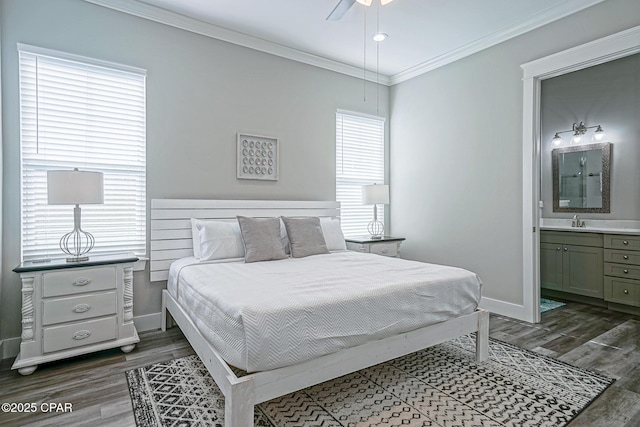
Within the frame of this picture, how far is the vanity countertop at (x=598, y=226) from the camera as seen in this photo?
397 centimetres

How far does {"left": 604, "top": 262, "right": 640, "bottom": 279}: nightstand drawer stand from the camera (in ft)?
12.4

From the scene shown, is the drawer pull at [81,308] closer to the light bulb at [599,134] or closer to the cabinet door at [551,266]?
the cabinet door at [551,266]

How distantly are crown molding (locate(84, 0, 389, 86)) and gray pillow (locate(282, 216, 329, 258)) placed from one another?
201 cm

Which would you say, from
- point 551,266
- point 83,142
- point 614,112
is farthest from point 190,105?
point 614,112

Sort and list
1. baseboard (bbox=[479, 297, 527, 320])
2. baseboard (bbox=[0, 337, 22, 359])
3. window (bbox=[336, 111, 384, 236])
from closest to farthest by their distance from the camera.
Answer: baseboard (bbox=[0, 337, 22, 359]), baseboard (bbox=[479, 297, 527, 320]), window (bbox=[336, 111, 384, 236])

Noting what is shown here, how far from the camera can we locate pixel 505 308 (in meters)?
3.74

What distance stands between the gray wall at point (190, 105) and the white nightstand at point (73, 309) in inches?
19.4

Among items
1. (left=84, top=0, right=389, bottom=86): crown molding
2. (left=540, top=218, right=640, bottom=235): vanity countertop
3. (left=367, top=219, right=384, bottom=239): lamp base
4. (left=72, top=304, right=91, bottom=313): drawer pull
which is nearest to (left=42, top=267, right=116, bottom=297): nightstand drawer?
(left=72, top=304, right=91, bottom=313): drawer pull

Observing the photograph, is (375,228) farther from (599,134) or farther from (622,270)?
(599,134)

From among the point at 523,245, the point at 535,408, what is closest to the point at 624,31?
the point at 523,245

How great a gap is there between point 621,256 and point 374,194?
112 inches

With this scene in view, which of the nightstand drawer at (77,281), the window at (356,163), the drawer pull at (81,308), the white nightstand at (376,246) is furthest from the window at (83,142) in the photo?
the window at (356,163)

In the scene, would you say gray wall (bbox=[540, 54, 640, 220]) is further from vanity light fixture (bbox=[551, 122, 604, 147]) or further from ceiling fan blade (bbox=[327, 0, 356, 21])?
ceiling fan blade (bbox=[327, 0, 356, 21])

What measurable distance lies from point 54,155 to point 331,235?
262 centimetres
